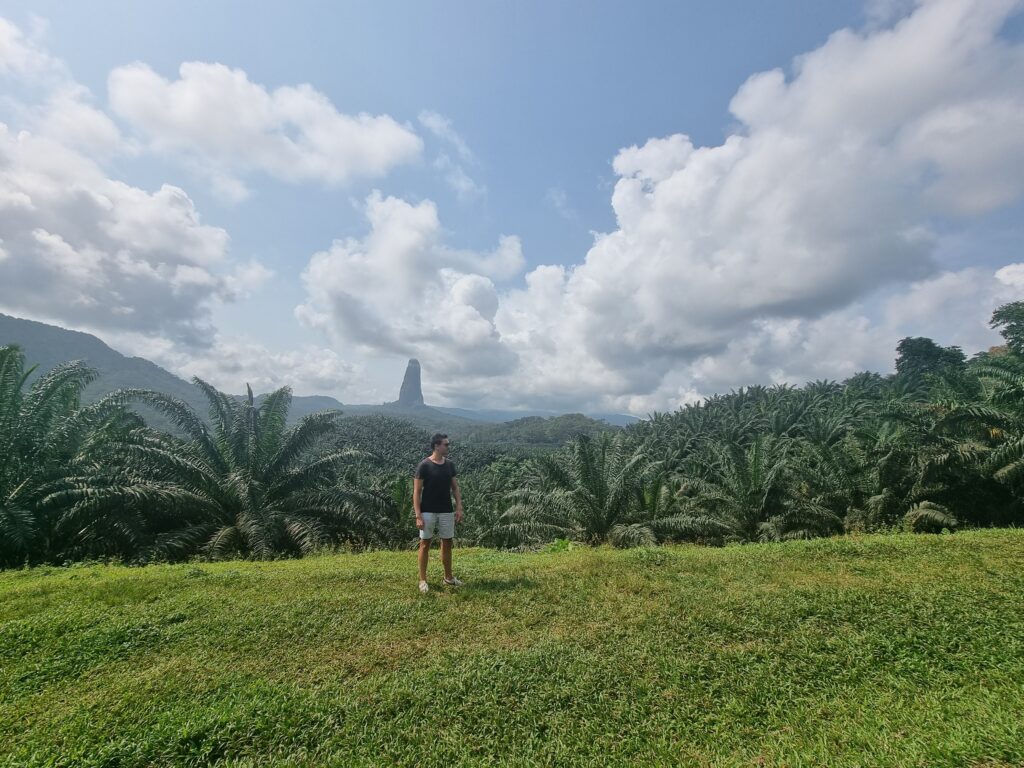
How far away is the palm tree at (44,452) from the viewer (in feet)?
30.4

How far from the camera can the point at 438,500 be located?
20.5 feet

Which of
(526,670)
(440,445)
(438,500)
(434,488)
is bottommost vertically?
(526,670)

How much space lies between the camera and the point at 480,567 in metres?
7.34

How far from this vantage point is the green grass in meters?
3.03

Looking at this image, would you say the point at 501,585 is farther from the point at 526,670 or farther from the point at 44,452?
the point at 44,452

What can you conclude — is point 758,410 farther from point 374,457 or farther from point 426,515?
point 426,515

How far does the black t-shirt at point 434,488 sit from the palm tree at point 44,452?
8334mm

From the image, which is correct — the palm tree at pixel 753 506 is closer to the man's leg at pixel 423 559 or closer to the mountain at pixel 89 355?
the man's leg at pixel 423 559

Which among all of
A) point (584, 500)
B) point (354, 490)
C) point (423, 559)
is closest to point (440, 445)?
point (423, 559)

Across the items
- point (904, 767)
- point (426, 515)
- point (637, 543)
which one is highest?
point (426, 515)

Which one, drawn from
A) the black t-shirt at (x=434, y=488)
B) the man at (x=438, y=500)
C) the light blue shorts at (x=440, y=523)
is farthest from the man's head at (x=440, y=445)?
the light blue shorts at (x=440, y=523)

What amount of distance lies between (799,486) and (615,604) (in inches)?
470

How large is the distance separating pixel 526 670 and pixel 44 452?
12.4m

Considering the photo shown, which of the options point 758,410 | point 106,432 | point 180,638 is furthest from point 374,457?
point 758,410
